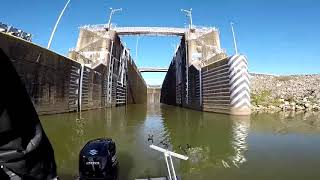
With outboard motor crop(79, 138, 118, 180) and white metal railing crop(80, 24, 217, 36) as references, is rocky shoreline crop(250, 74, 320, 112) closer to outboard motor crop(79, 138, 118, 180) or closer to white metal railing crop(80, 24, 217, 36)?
white metal railing crop(80, 24, 217, 36)

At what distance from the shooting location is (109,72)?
184 feet

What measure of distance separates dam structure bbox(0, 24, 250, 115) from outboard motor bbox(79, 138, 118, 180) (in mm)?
17064

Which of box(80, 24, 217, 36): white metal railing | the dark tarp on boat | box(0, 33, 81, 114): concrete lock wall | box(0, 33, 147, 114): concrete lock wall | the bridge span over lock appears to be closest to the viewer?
the dark tarp on boat

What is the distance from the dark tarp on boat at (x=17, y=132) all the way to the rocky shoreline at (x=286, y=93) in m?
43.2

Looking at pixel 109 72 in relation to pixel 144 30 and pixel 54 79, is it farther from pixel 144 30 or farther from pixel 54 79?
pixel 54 79

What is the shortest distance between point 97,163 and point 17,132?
14.6ft

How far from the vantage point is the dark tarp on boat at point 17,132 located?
309cm

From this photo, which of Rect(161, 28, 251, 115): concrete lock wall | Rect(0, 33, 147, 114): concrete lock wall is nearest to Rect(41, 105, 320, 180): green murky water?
Rect(0, 33, 147, 114): concrete lock wall

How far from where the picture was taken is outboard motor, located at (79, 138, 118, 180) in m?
7.47

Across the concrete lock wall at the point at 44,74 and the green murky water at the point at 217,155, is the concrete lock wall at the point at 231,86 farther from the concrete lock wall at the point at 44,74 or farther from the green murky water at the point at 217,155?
the concrete lock wall at the point at 44,74

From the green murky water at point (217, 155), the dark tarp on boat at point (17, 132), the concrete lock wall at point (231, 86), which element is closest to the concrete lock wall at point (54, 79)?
the green murky water at point (217, 155)

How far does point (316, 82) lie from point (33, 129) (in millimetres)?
63838

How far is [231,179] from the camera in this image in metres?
9.45

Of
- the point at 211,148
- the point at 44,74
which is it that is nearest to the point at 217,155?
the point at 211,148
